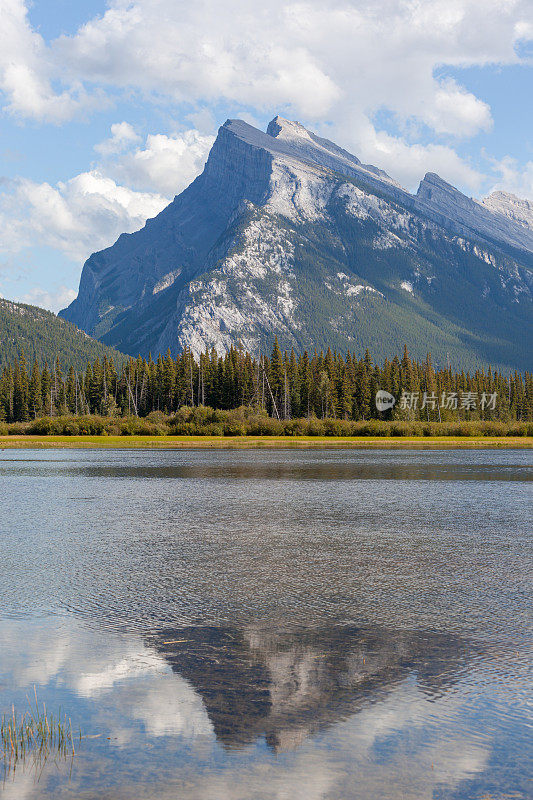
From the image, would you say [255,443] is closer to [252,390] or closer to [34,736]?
[252,390]

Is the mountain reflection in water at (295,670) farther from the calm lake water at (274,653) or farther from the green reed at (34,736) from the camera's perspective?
the green reed at (34,736)

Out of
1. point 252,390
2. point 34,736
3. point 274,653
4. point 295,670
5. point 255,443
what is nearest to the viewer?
point 34,736

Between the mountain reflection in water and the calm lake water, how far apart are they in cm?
5

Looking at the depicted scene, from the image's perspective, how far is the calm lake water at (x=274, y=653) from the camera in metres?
10.3

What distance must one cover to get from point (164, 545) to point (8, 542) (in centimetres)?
646

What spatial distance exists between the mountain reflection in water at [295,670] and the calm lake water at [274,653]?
0.05 meters

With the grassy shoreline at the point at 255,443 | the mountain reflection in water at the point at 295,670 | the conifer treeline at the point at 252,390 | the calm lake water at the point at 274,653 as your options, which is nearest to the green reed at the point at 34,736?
the calm lake water at the point at 274,653

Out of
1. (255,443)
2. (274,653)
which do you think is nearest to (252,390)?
(255,443)

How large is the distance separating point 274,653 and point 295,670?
1.12m

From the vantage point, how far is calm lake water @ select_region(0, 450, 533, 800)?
10281 mm

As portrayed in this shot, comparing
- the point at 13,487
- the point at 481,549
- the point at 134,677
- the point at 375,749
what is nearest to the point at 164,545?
the point at 481,549

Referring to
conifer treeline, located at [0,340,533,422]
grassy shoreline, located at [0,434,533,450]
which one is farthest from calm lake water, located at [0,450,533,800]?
conifer treeline, located at [0,340,533,422]

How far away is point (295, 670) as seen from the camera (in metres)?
14.3

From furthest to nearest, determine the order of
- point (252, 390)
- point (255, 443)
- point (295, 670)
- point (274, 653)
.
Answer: point (252, 390)
point (255, 443)
point (274, 653)
point (295, 670)
